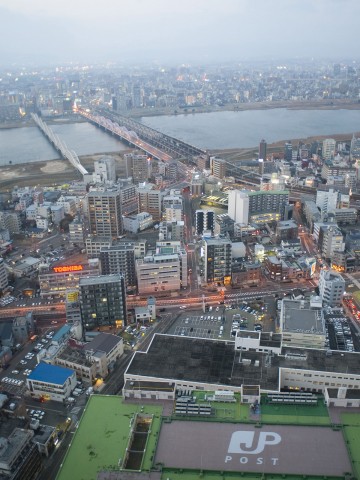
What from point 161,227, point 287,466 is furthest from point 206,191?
point 287,466

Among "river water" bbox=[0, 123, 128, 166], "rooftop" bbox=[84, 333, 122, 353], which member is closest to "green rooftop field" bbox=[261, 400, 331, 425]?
"rooftop" bbox=[84, 333, 122, 353]

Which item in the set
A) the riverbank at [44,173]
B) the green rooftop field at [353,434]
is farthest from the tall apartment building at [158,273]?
the riverbank at [44,173]

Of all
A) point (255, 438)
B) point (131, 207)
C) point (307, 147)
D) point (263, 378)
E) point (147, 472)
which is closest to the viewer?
point (147, 472)

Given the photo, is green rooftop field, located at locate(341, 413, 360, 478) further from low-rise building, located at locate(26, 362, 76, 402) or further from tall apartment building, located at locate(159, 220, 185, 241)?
tall apartment building, located at locate(159, 220, 185, 241)

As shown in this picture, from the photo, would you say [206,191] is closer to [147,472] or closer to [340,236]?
[340,236]

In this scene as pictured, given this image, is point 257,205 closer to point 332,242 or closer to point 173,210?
point 173,210

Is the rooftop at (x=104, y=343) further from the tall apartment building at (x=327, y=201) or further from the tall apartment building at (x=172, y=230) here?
the tall apartment building at (x=327, y=201)
